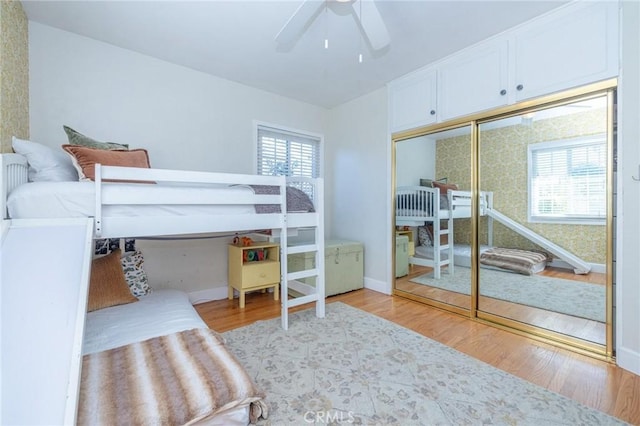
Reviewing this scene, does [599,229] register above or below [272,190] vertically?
below

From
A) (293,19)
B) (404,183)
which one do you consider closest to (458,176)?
(404,183)

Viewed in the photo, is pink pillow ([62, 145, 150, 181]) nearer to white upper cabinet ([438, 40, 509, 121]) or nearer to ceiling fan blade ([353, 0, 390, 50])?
ceiling fan blade ([353, 0, 390, 50])

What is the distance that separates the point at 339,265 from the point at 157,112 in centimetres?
246

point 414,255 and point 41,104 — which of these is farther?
point 414,255

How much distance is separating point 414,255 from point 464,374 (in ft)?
5.34

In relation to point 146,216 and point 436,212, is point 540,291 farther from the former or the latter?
point 146,216

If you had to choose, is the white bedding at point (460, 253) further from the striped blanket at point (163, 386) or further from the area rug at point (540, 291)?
the striped blanket at point (163, 386)

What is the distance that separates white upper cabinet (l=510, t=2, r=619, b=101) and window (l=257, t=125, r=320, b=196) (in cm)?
234

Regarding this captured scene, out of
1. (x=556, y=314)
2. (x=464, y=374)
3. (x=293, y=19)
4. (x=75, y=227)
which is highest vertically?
(x=293, y=19)

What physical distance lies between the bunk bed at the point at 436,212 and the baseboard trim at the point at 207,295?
2122 mm

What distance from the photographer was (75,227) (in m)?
1.37

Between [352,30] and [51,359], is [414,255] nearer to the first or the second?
[352,30]

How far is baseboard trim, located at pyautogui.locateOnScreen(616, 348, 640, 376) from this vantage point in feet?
5.30

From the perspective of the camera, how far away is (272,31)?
7.13 ft
